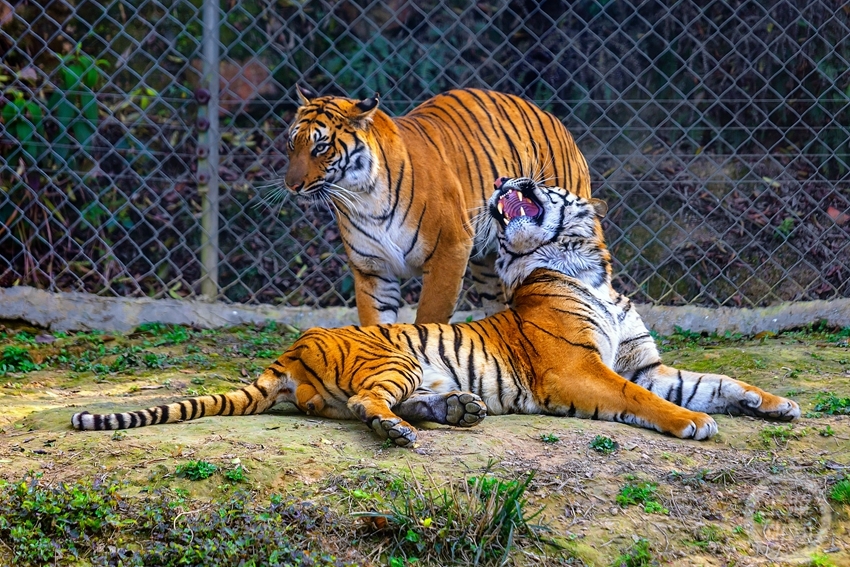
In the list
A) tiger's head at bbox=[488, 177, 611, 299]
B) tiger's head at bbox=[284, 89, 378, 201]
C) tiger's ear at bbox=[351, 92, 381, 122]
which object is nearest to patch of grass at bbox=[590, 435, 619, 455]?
tiger's head at bbox=[488, 177, 611, 299]

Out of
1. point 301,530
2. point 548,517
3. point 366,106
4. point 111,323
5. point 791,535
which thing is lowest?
point 111,323

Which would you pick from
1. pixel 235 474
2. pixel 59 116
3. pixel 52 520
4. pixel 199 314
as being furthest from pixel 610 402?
pixel 59 116

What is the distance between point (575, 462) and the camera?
303cm

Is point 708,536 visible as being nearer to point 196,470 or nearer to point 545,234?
point 196,470

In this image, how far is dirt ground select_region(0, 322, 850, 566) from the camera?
106 inches

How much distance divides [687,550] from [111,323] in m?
4.08

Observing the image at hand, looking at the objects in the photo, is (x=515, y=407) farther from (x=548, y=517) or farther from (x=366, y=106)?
(x=366, y=106)

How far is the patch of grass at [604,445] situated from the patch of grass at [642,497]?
240 millimetres

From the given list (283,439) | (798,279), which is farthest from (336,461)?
(798,279)

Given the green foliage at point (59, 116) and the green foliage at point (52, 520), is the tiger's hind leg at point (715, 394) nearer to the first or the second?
the green foliage at point (52, 520)

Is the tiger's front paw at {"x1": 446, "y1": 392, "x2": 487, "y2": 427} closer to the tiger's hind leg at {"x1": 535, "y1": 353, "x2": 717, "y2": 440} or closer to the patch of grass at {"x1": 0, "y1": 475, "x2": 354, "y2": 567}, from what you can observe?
the tiger's hind leg at {"x1": 535, "y1": 353, "x2": 717, "y2": 440}

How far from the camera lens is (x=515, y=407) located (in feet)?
12.2

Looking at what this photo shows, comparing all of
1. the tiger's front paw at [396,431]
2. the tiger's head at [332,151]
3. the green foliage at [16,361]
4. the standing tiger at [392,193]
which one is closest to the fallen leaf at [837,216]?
the standing tiger at [392,193]

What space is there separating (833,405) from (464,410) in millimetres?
1530
